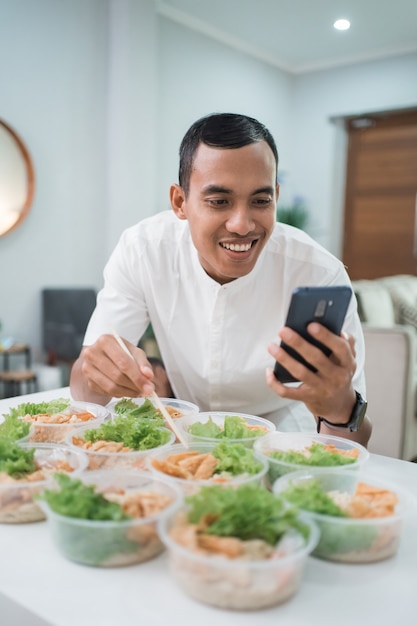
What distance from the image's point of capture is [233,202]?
147 cm

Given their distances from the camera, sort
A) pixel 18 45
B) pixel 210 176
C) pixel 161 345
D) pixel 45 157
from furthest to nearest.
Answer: pixel 45 157
pixel 18 45
pixel 161 345
pixel 210 176

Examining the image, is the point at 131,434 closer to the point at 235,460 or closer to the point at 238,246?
the point at 235,460

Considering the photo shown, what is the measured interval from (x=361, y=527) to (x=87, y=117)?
4586mm

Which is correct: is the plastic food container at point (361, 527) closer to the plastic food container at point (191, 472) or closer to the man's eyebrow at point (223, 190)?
the plastic food container at point (191, 472)

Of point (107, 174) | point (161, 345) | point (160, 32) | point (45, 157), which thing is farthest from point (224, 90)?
point (161, 345)

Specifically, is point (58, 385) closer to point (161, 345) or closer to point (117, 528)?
point (161, 345)

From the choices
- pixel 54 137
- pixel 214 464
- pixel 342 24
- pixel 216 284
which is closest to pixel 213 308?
pixel 216 284

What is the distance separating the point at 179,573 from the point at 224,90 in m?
6.05

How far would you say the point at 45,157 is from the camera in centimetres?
454

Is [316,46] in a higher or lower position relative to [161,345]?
higher

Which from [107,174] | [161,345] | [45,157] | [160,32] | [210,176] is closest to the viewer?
[210,176]

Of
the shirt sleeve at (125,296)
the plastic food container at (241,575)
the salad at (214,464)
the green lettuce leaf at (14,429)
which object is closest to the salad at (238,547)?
the plastic food container at (241,575)

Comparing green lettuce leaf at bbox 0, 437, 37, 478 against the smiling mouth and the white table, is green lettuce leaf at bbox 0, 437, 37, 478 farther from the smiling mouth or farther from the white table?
the smiling mouth

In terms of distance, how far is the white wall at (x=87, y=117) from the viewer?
14.3 feet
